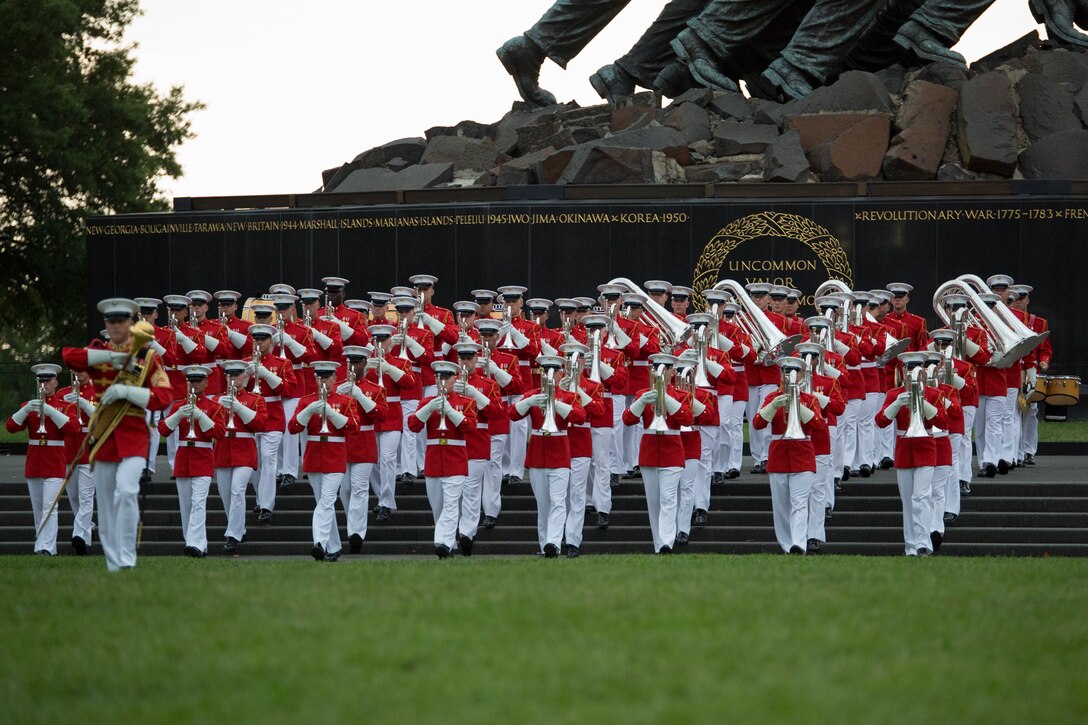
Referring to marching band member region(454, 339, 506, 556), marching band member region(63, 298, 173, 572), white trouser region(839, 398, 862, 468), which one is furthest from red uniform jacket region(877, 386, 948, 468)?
marching band member region(63, 298, 173, 572)

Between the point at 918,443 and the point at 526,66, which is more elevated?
the point at 526,66

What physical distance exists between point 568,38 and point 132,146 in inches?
469

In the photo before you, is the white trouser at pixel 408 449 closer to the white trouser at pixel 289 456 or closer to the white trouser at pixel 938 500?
the white trouser at pixel 289 456

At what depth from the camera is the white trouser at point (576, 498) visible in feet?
52.9

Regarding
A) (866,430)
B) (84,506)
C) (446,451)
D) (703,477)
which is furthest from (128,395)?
(866,430)

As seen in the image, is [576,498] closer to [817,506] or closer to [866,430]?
[817,506]

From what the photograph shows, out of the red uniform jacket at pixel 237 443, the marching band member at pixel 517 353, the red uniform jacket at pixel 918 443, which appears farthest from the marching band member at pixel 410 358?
the red uniform jacket at pixel 918 443

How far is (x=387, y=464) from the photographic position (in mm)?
17969

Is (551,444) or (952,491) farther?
(952,491)

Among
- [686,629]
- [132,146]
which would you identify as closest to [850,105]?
[132,146]

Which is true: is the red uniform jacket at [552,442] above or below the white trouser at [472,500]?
above

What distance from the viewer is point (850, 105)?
95.7 ft

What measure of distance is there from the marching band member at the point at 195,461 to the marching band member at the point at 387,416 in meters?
1.80

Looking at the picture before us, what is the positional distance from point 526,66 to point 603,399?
17203 mm
